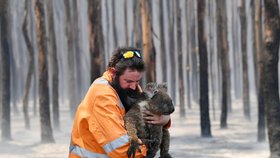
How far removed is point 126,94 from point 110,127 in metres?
0.23

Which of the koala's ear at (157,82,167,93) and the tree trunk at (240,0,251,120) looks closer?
the koala's ear at (157,82,167,93)

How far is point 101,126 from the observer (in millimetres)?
2264

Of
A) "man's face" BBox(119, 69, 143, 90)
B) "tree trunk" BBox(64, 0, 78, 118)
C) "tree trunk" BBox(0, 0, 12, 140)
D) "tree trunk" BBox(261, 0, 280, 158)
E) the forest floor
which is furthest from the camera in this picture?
"tree trunk" BBox(64, 0, 78, 118)

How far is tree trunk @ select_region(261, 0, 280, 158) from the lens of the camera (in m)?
8.77

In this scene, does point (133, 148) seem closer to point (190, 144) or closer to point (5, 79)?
point (190, 144)

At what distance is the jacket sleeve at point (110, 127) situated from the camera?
2236mm

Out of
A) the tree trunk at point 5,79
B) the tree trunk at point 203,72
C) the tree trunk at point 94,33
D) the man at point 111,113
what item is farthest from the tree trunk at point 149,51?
the man at point 111,113

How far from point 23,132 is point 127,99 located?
16.0m

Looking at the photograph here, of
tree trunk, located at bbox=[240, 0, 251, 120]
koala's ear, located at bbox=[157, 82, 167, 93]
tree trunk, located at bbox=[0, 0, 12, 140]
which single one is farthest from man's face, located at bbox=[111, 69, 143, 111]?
tree trunk, located at bbox=[240, 0, 251, 120]

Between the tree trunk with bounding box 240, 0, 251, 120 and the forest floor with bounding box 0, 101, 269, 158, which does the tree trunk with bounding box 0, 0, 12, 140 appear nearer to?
the forest floor with bounding box 0, 101, 269, 158

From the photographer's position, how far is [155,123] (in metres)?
2.36

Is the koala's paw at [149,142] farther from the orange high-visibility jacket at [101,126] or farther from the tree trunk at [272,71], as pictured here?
the tree trunk at [272,71]

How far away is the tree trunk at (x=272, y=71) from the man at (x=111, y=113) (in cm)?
673

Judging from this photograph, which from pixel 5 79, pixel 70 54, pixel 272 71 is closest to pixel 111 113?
pixel 272 71
